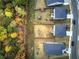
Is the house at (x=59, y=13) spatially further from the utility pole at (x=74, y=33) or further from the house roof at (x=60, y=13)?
the utility pole at (x=74, y=33)

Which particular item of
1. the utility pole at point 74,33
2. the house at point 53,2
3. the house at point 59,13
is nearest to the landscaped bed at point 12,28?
the house at point 53,2

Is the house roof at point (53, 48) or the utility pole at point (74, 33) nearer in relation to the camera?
the utility pole at point (74, 33)

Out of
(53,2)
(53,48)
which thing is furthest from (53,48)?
(53,2)

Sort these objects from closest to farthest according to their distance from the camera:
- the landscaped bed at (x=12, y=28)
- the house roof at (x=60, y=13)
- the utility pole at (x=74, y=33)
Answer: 1. the utility pole at (x=74, y=33)
2. the house roof at (x=60, y=13)
3. the landscaped bed at (x=12, y=28)

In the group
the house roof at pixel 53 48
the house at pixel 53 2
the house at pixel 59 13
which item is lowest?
the house roof at pixel 53 48

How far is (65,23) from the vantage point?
133 inches

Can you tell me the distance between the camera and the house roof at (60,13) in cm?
325

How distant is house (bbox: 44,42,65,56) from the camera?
10.8 feet

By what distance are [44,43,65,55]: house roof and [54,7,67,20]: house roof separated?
0.36 metres

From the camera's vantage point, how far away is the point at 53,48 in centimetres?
330

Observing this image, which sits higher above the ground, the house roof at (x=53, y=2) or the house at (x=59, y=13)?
the house roof at (x=53, y=2)

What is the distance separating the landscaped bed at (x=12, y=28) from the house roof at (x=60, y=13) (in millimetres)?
466

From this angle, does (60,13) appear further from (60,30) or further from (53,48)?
(53,48)

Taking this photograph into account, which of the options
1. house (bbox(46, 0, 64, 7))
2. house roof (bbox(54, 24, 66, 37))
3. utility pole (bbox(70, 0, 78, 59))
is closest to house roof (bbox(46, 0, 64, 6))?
house (bbox(46, 0, 64, 7))
